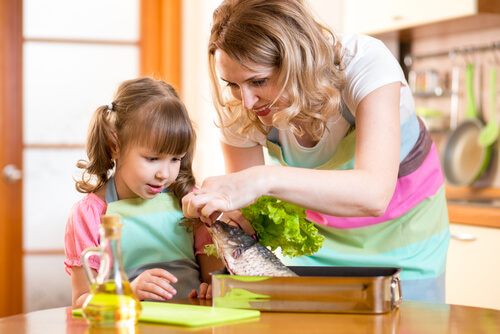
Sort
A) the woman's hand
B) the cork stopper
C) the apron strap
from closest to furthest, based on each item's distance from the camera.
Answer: the cork stopper < the woman's hand < the apron strap

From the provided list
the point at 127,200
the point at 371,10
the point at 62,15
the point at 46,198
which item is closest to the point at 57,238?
the point at 46,198

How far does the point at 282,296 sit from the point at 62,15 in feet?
11.0

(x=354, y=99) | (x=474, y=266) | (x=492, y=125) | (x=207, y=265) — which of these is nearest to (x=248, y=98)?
(x=354, y=99)

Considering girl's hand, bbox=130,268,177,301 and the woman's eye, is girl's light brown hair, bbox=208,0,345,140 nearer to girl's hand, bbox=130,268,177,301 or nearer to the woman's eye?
the woman's eye

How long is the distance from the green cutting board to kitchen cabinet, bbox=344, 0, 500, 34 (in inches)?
82.3

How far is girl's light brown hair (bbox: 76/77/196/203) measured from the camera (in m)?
1.45

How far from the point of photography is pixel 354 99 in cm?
130

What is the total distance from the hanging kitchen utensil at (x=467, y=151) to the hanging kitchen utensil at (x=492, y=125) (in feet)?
0.13

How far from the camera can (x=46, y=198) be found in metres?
3.86

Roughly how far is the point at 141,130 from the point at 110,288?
0.67m

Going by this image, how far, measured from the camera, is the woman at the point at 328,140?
1069 mm

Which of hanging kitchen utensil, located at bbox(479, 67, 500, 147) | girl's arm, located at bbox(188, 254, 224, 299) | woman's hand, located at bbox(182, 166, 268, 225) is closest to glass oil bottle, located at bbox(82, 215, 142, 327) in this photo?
woman's hand, located at bbox(182, 166, 268, 225)

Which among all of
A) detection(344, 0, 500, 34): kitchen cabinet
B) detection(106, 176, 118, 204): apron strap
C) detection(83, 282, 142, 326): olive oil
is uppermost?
detection(344, 0, 500, 34): kitchen cabinet

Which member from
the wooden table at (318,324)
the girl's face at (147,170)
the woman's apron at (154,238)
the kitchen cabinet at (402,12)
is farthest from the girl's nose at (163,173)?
the kitchen cabinet at (402,12)
